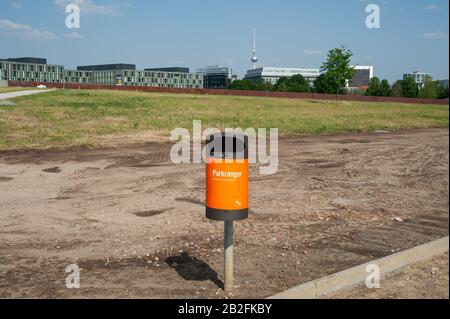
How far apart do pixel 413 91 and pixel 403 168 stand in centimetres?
9552

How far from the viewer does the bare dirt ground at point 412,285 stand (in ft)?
16.4

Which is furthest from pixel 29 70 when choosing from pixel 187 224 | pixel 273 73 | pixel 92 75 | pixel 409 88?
pixel 187 224

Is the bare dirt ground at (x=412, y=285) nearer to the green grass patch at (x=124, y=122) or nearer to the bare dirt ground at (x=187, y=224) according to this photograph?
the bare dirt ground at (x=187, y=224)

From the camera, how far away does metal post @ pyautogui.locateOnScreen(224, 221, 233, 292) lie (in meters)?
4.88

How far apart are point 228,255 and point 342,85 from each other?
52593mm

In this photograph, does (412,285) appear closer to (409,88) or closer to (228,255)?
(228,255)

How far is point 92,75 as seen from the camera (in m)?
162

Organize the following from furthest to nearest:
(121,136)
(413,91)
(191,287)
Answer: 1. (413,91)
2. (121,136)
3. (191,287)

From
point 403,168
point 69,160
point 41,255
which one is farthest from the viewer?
point 69,160

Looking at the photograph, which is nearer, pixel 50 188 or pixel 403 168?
pixel 50 188

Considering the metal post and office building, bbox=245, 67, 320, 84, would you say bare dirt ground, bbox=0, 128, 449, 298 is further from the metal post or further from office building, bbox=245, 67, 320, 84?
office building, bbox=245, 67, 320, 84
